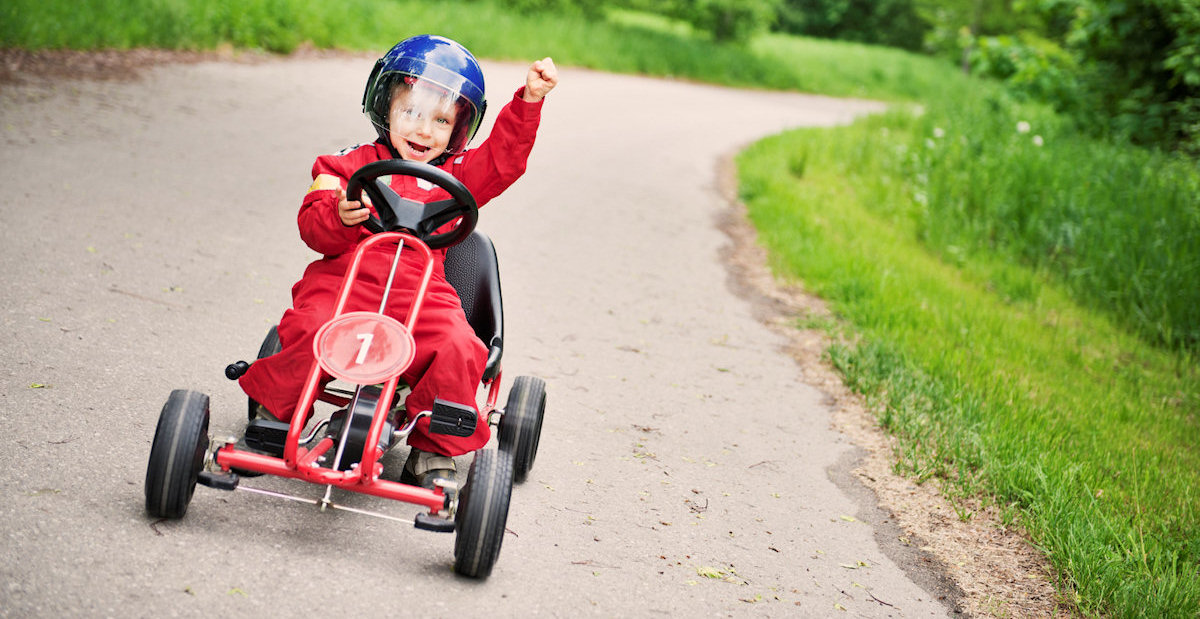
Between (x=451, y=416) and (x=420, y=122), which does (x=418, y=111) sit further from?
(x=451, y=416)

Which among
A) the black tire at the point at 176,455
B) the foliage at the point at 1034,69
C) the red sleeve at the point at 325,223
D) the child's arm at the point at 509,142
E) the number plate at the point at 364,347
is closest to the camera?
the black tire at the point at 176,455

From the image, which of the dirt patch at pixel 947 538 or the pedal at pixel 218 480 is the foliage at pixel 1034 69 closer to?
the dirt patch at pixel 947 538

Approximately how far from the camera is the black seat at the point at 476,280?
3.79m

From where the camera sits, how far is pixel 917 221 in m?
9.58

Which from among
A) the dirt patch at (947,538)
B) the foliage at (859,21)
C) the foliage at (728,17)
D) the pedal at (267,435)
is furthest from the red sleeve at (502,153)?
the foliage at (859,21)

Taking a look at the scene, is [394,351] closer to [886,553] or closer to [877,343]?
[886,553]

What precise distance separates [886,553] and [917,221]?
250 inches

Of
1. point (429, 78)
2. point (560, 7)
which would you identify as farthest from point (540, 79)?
point (560, 7)

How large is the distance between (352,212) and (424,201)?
379 millimetres

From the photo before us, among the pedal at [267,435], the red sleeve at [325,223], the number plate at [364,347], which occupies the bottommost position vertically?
the pedal at [267,435]

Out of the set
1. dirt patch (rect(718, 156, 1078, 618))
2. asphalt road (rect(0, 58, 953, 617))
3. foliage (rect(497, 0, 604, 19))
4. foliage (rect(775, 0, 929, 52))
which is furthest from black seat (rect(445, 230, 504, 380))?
foliage (rect(775, 0, 929, 52))

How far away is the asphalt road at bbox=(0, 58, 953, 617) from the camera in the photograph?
9.24ft

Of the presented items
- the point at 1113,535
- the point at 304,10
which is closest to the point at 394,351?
the point at 1113,535

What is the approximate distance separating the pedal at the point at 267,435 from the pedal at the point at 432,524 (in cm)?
47
